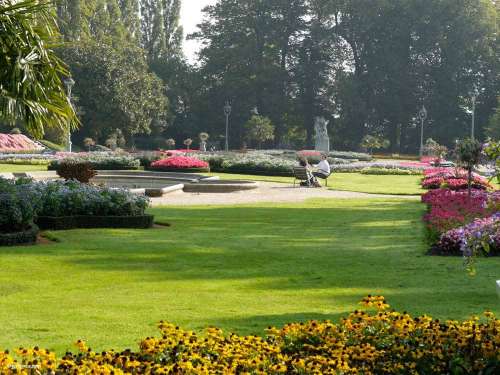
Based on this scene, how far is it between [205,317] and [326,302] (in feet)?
4.60

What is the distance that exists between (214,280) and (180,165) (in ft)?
77.2

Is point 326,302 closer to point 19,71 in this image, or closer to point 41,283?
point 41,283

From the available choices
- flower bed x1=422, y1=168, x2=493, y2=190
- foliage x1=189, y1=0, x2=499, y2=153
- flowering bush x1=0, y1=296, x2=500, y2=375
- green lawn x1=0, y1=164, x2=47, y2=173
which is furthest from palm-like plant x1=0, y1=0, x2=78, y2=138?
foliage x1=189, y1=0, x2=499, y2=153

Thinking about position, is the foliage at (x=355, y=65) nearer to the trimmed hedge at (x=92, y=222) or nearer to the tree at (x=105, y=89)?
the tree at (x=105, y=89)

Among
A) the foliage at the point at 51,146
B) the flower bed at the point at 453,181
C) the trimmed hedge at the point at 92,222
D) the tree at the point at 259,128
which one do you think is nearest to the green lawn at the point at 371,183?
the flower bed at the point at 453,181

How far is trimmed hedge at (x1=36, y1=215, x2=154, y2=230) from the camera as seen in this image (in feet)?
46.6

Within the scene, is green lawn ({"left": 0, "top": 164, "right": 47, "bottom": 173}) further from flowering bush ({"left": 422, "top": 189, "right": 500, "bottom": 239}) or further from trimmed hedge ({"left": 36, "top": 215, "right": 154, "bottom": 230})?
trimmed hedge ({"left": 36, "top": 215, "right": 154, "bottom": 230})

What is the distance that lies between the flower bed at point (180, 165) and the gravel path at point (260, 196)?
6509mm

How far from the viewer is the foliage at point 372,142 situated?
6169cm

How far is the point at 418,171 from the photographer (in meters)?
39.6

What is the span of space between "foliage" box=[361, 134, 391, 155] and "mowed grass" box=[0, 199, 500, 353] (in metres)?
46.5

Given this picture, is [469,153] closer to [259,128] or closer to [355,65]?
[259,128]

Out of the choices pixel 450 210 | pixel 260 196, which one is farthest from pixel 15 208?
pixel 260 196

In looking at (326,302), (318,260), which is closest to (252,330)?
(326,302)
